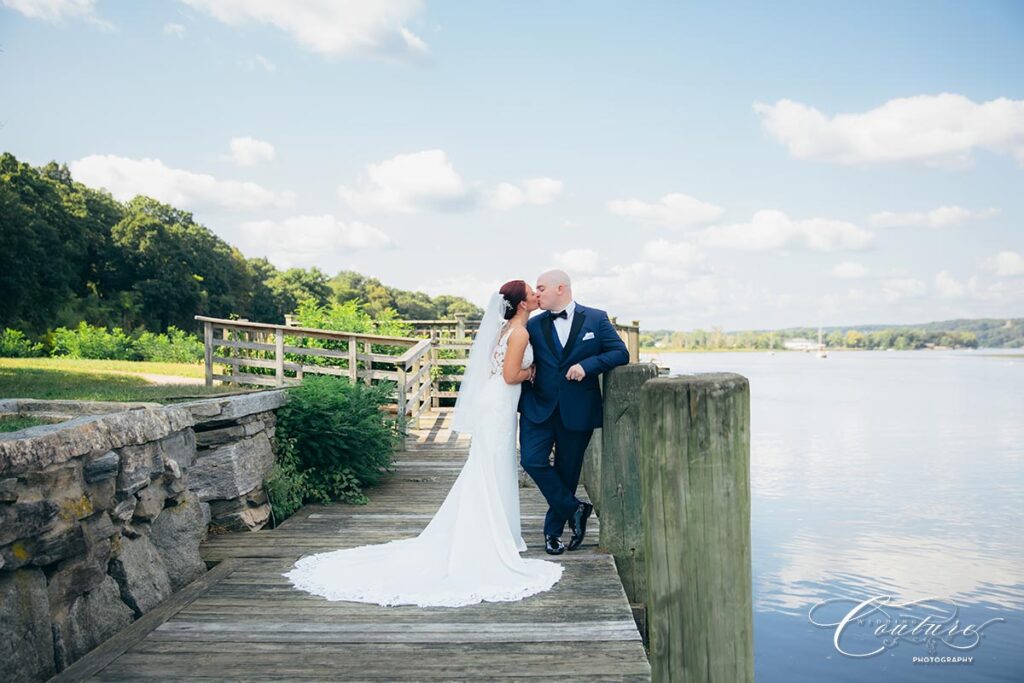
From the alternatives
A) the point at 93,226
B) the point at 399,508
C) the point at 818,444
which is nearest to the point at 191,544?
the point at 399,508

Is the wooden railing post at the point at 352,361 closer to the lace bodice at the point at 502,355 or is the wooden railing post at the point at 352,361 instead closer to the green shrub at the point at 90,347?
the lace bodice at the point at 502,355

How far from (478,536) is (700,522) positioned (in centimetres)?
280

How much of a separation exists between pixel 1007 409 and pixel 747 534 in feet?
145

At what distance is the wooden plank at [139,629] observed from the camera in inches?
138

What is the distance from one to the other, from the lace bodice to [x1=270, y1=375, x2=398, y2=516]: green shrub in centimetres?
227

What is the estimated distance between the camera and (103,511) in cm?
413

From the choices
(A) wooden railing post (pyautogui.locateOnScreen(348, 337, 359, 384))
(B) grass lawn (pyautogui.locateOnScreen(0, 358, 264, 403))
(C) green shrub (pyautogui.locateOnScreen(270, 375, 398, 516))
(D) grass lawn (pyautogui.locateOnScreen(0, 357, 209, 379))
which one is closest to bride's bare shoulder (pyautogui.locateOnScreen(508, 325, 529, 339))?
(C) green shrub (pyautogui.locateOnScreen(270, 375, 398, 516))

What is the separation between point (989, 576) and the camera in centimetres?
1362

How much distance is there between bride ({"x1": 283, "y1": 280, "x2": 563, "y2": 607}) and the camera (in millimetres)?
4535

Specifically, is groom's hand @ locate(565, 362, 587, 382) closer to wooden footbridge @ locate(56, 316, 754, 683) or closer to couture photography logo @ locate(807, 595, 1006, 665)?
wooden footbridge @ locate(56, 316, 754, 683)

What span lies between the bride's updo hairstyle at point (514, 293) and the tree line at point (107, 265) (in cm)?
1715

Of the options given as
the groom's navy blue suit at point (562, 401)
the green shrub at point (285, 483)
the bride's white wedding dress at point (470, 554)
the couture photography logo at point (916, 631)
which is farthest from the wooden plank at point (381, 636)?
the couture photography logo at point (916, 631)

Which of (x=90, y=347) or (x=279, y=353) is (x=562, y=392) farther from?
(x=90, y=347)

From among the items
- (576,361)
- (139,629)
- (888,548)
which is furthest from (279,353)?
(888,548)
